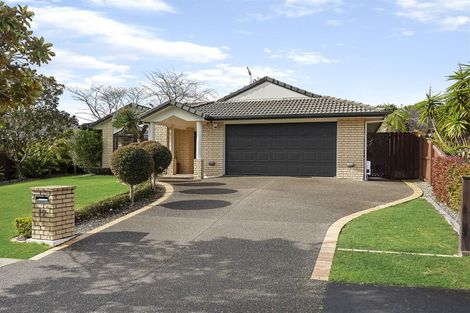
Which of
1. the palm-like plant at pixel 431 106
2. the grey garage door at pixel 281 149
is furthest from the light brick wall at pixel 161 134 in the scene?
the palm-like plant at pixel 431 106

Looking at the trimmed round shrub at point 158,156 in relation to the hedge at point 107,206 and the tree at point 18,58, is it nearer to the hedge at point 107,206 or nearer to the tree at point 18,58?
the hedge at point 107,206

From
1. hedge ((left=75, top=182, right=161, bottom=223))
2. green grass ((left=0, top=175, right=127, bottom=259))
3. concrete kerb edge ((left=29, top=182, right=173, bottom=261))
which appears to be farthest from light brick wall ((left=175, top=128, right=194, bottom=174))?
hedge ((left=75, top=182, right=161, bottom=223))

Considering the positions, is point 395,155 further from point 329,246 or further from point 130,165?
point 329,246

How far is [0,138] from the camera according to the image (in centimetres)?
A: 2262

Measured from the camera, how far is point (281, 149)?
1722 centimetres

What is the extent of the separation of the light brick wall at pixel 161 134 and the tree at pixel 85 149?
5.62 metres

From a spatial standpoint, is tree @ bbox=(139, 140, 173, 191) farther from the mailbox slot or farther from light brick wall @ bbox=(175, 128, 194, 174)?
light brick wall @ bbox=(175, 128, 194, 174)

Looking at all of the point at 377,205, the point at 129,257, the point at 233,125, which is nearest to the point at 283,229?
the point at 129,257

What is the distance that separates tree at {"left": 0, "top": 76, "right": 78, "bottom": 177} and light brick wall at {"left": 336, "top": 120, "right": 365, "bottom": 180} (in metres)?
15.6

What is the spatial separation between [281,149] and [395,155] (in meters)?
4.79

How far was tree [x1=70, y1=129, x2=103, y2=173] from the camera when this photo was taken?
76.8ft

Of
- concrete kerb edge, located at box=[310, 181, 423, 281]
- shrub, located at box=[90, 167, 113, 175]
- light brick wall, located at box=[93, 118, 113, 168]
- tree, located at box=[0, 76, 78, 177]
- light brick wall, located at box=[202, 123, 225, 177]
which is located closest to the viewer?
concrete kerb edge, located at box=[310, 181, 423, 281]

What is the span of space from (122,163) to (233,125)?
814cm

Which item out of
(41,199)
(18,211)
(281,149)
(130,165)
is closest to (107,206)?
(130,165)
